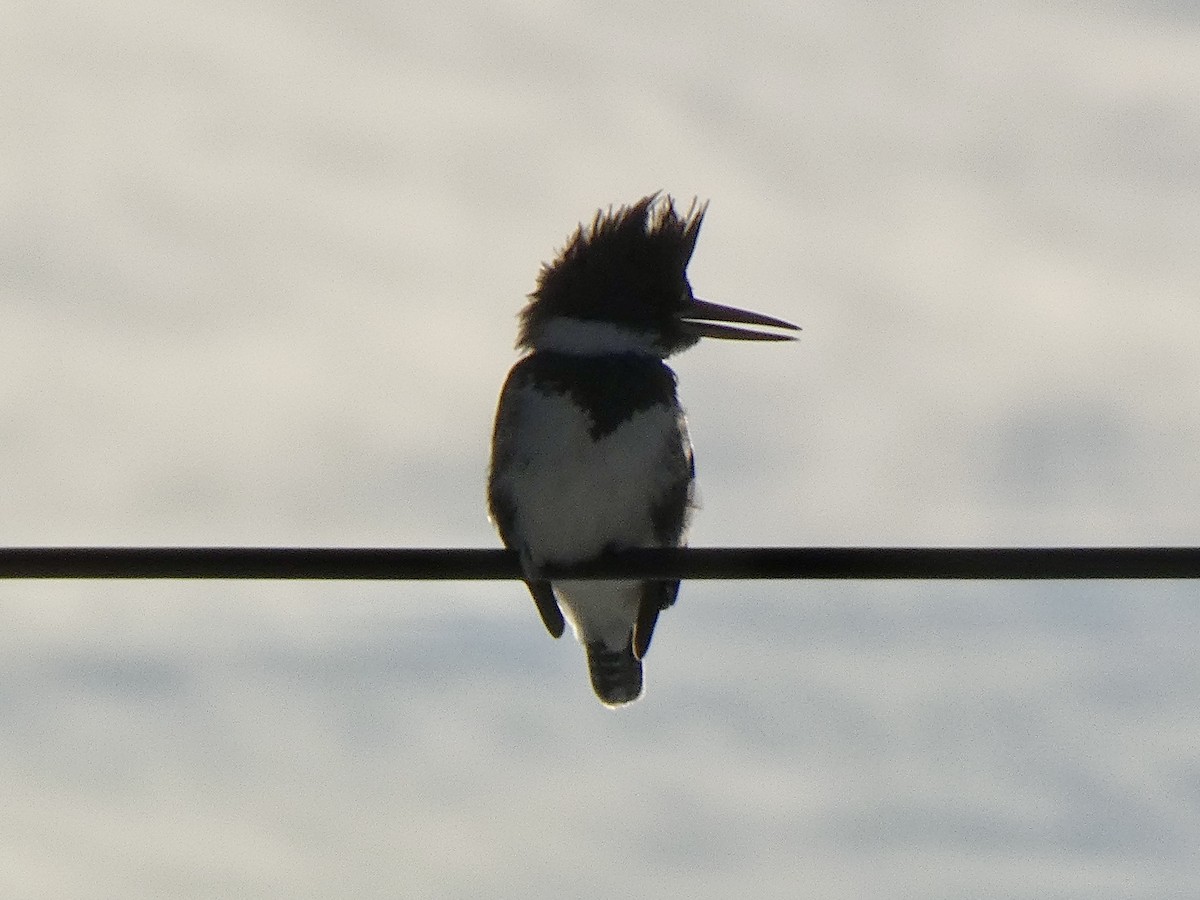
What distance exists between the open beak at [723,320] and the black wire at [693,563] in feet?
9.84

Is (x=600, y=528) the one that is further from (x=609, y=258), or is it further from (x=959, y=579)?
(x=959, y=579)

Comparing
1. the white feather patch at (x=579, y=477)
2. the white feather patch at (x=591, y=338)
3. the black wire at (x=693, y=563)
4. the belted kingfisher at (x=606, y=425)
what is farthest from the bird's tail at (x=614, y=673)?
the black wire at (x=693, y=563)

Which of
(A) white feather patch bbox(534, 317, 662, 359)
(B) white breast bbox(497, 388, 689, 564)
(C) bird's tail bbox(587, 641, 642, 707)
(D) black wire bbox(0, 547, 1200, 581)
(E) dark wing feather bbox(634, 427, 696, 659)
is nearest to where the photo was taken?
(D) black wire bbox(0, 547, 1200, 581)

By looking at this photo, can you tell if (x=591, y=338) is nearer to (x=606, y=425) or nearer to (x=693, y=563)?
(x=606, y=425)

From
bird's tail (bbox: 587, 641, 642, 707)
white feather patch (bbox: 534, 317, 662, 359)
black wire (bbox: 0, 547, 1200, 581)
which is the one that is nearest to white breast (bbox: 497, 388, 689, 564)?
white feather patch (bbox: 534, 317, 662, 359)

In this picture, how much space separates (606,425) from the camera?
6.73 meters

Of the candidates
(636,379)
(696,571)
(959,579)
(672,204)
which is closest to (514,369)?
(636,379)

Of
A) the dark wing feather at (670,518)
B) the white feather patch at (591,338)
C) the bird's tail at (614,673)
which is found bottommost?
the bird's tail at (614,673)

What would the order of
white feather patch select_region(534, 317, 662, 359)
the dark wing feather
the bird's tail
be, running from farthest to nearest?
the bird's tail → white feather patch select_region(534, 317, 662, 359) → the dark wing feather

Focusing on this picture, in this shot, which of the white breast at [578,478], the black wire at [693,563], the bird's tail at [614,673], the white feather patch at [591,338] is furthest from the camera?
the bird's tail at [614,673]

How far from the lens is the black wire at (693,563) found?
13.2 ft

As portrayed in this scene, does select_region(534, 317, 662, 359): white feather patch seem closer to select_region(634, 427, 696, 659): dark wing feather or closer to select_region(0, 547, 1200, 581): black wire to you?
select_region(634, 427, 696, 659): dark wing feather

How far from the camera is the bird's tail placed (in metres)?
7.79

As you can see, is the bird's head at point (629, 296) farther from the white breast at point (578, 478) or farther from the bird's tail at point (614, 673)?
the bird's tail at point (614, 673)
